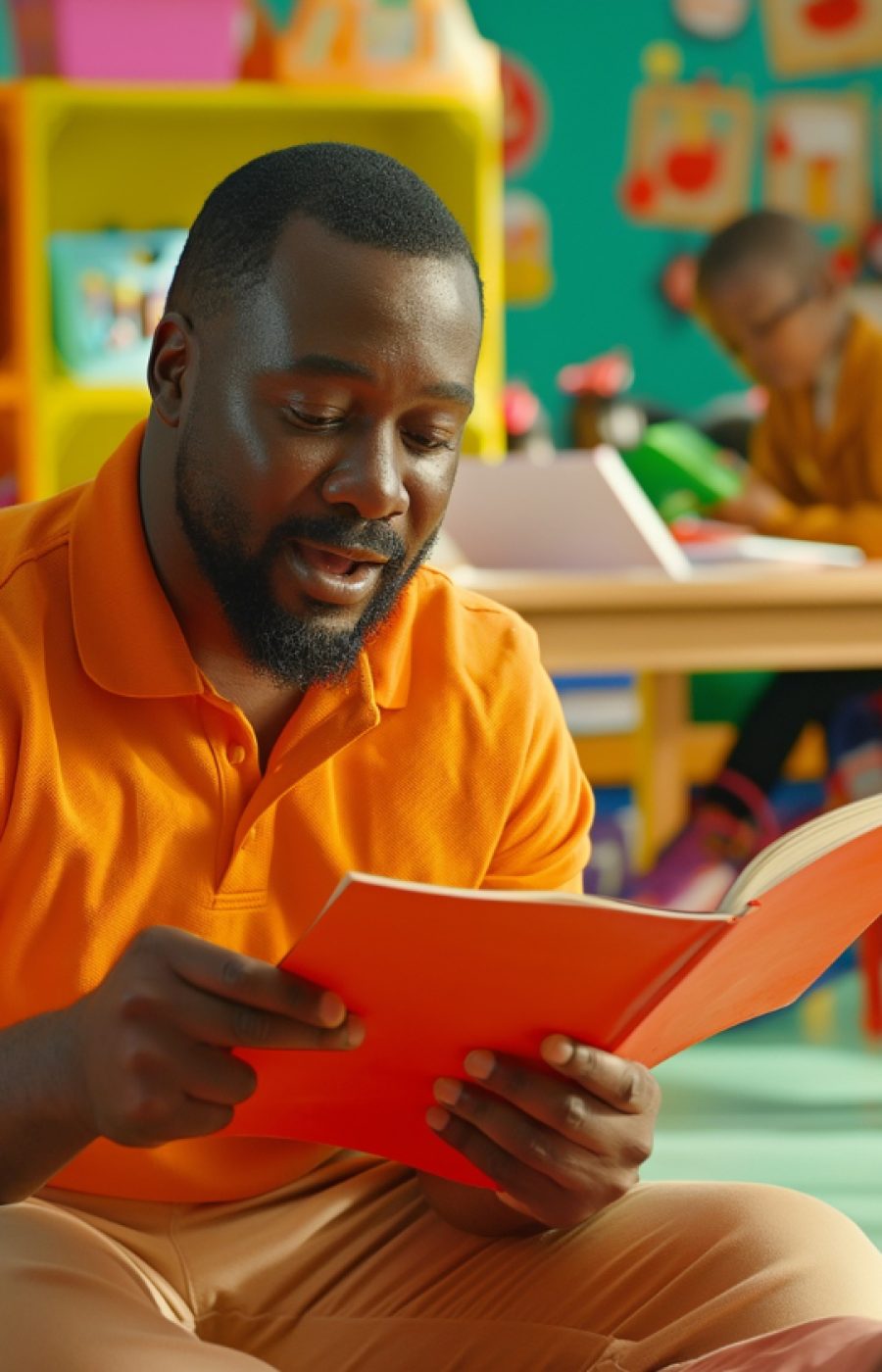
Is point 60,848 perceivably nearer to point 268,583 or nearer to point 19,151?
point 268,583

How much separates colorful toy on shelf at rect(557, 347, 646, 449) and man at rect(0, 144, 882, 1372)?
7.76ft

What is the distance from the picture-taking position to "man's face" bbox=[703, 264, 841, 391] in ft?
9.46

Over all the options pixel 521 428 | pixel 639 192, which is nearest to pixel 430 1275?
pixel 521 428

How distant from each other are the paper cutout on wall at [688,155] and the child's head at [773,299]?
1.26 metres

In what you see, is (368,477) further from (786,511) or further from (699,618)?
(786,511)

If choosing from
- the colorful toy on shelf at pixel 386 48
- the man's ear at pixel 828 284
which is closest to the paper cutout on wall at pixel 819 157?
the man's ear at pixel 828 284

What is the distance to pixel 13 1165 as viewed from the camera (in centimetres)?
83

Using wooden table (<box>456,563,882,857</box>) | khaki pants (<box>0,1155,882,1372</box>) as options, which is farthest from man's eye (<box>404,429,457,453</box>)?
wooden table (<box>456,563,882,857</box>)

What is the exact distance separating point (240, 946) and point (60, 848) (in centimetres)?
10

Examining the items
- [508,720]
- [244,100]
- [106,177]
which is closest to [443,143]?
[244,100]

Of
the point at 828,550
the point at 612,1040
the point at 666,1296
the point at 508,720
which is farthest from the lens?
the point at 828,550

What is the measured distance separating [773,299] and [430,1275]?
2171 mm

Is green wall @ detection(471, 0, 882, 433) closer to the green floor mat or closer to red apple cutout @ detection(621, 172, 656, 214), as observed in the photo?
red apple cutout @ detection(621, 172, 656, 214)

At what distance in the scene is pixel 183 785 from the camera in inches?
37.6
